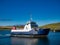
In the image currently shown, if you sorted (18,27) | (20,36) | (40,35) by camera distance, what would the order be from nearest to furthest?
(40,35) → (20,36) → (18,27)

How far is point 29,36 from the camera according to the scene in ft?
97.3

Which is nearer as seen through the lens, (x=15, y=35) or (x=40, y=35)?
(x=40, y=35)

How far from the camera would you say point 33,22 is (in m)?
30.3

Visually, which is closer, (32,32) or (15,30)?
(32,32)

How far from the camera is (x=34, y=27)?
29922 millimetres

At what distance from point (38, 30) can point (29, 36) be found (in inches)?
69.9

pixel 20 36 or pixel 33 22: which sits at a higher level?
pixel 33 22

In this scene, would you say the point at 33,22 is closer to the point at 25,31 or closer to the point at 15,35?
the point at 25,31

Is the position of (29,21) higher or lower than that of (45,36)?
higher

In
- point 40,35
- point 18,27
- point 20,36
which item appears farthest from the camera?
point 18,27

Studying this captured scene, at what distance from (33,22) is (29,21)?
667mm

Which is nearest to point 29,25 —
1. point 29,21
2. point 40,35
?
point 29,21

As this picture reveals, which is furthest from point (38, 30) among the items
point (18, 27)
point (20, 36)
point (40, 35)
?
point (18, 27)

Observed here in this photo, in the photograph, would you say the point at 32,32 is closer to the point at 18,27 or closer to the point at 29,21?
the point at 29,21
